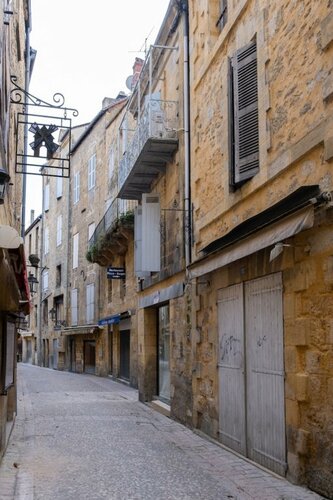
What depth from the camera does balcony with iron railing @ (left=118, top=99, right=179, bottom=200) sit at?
12.1 meters

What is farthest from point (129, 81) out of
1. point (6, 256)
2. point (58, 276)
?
point (58, 276)

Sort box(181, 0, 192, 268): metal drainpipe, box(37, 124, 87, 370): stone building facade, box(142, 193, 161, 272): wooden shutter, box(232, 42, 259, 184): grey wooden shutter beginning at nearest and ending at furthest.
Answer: box(232, 42, 259, 184): grey wooden shutter → box(181, 0, 192, 268): metal drainpipe → box(142, 193, 161, 272): wooden shutter → box(37, 124, 87, 370): stone building facade

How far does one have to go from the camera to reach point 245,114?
26.6ft

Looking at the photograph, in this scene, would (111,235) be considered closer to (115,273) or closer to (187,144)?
(115,273)

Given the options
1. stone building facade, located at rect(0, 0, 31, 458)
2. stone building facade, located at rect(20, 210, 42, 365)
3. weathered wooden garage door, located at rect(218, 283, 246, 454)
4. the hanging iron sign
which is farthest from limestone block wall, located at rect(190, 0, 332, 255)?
stone building facade, located at rect(20, 210, 42, 365)

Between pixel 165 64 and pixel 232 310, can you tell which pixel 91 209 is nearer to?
pixel 165 64

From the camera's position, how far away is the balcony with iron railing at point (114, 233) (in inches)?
734

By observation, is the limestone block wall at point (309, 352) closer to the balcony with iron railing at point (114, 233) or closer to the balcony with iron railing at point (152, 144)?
the balcony with iron railing at point (152, 144)

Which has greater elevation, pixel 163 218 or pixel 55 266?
pixel 55 266

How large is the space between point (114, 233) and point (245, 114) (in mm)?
12388

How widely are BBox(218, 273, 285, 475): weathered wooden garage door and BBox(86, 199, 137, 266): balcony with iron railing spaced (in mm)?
10055

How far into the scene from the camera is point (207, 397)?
9438 millimetres

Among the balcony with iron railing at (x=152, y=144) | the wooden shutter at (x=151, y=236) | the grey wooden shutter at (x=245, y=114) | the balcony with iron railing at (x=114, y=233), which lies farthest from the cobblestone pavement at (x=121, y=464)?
the balcony with iron railing at (x=114, y=233)

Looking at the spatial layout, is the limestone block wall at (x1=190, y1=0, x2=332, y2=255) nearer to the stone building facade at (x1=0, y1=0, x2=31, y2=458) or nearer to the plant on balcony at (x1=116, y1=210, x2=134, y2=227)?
the stone building facade at (x1=0, y1=0, x2=31, y2=458)
